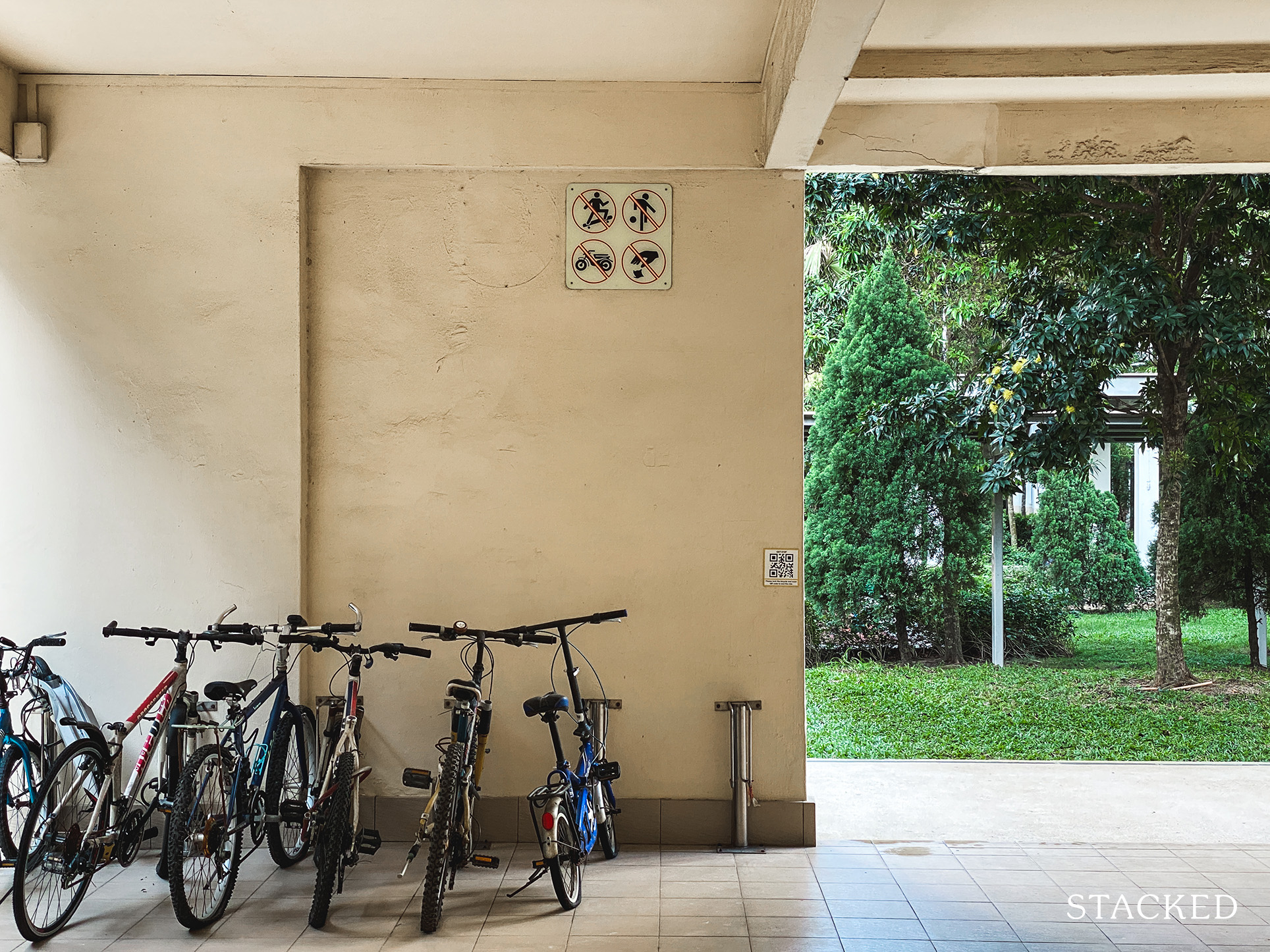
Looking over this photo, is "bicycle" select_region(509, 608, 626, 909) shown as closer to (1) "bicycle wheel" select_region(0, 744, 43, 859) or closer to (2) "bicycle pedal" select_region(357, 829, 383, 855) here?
(2) "bicycle pedal" select_region(357, 829, 383, 855)

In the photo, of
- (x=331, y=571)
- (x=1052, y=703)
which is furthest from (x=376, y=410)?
(x=1052, y=703)

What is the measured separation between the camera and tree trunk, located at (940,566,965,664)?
30.2 feet

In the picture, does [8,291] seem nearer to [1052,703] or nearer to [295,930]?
[295,930]

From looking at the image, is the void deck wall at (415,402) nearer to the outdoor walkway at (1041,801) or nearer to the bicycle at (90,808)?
the bicycle at (90,808)

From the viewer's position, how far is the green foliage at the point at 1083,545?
33.2ft

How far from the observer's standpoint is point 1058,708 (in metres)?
7.64

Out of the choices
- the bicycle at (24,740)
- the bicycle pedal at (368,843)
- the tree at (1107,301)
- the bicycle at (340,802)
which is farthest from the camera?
the tree at (1107,301)

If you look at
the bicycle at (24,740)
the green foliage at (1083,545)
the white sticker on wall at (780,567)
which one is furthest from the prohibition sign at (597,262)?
the green foliage at (1083,545)

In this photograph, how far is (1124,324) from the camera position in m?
6.30

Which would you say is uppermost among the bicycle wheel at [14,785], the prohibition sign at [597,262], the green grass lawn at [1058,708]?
the prohibition sign at [597,262]

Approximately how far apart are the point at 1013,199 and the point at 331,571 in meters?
5.43

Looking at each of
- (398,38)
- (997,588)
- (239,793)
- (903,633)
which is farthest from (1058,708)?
(398,38)

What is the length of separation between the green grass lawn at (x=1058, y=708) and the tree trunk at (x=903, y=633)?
0.17 metres

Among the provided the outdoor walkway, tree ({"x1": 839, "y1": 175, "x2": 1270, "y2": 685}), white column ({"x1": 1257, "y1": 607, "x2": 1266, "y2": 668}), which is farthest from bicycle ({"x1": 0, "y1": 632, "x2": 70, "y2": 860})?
white column ({"x1": 1257, "y1": 607, "x2": 1266, "y2": 668})
